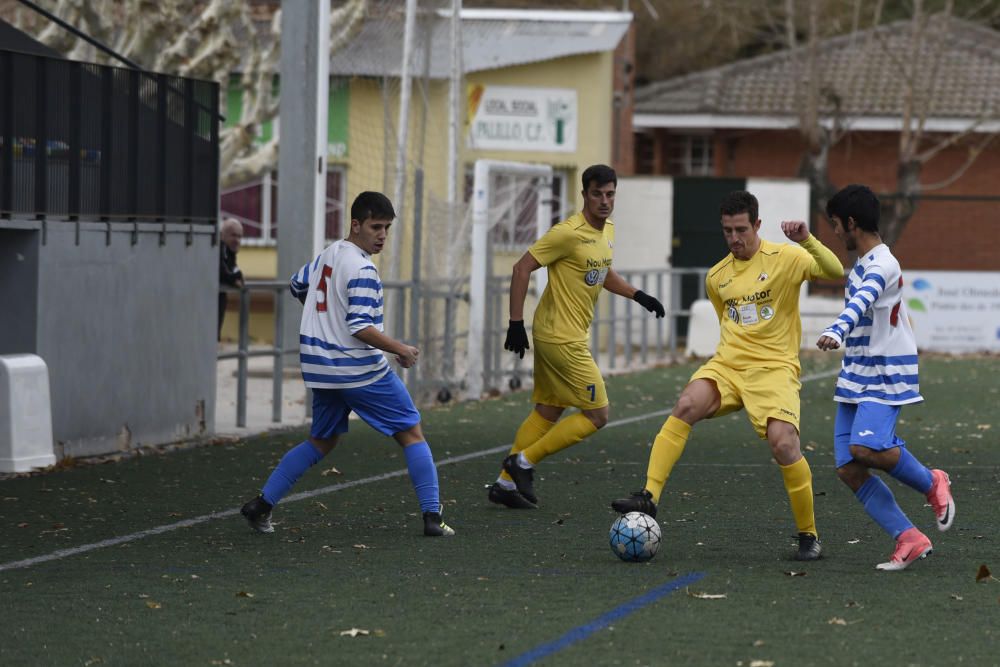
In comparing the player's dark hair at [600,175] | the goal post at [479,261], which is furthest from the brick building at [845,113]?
the player's dark hair at [600,175]

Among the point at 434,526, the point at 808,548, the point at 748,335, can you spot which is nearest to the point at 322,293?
the point at 434,526

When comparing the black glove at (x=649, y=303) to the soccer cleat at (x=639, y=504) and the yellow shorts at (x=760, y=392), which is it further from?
the soccer cleat at (x=639, y=504)

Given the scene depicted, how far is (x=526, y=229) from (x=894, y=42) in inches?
729

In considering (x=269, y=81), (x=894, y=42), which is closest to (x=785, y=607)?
(x=269, y=81)

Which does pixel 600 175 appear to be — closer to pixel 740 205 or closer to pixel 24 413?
pixel 740 205

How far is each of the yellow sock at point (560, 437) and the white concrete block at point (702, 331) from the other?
15547 mm

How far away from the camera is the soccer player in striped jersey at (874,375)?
8359 mm

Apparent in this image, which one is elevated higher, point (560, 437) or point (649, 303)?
point (649, 303)

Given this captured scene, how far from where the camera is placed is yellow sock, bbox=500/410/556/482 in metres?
11.0

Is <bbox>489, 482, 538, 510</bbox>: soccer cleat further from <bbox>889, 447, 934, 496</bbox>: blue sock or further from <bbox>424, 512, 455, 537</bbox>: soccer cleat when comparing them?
<bbox>889, 447, 934, 496</bbox>: blue sock

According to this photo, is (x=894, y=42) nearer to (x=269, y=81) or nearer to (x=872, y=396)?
(x=269, y=81)

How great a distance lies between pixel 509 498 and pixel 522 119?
1879 centimetres

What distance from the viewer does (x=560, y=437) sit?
11.0 meters

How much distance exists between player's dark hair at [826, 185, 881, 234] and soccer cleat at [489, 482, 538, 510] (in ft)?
9.97
